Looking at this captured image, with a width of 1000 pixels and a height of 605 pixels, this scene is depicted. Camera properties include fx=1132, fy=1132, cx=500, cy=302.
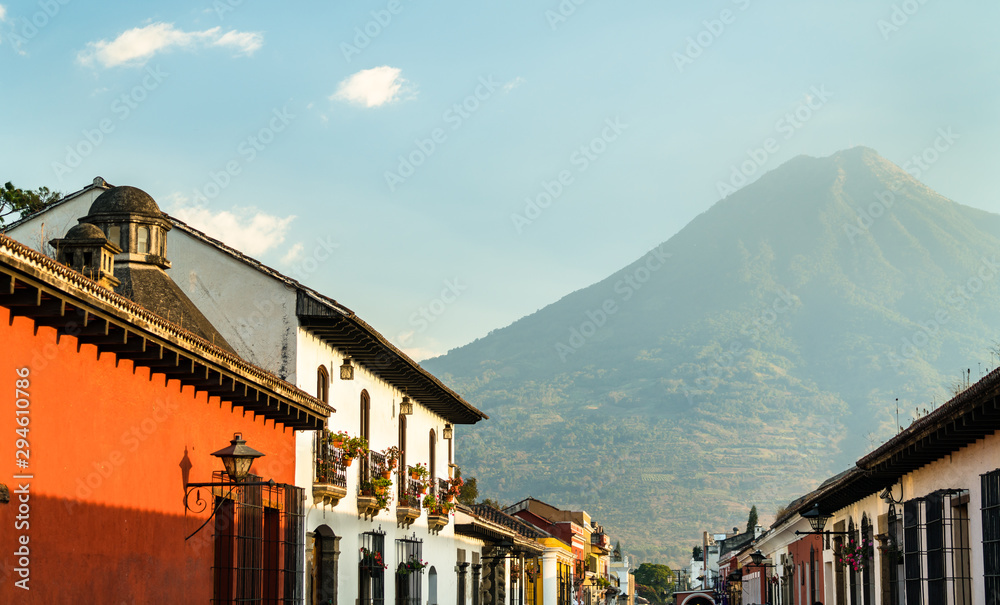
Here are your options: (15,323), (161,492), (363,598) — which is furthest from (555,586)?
(15,323)

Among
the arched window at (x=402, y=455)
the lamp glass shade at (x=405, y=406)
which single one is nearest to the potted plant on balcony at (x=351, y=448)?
the arched window at (x=402, y=455)

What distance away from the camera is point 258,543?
1444cm

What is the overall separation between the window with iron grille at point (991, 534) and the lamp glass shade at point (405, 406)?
1474 cm

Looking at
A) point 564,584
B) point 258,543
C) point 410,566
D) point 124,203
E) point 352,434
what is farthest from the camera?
point 564,584

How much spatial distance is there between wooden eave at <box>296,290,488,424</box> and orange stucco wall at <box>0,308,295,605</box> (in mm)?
4469

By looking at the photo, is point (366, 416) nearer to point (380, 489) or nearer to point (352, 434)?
point (352, 434)

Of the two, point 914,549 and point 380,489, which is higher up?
point 380,489

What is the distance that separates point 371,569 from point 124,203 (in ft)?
28.8

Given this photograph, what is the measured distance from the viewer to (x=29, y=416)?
368 inches

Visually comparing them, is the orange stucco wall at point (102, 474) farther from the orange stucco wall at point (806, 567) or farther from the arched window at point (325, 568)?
the orange stucco wall at point (806, 567)

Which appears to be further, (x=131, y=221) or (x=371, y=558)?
(x=371, y=558)

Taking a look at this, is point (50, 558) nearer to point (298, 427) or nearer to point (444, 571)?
point (298, 427)

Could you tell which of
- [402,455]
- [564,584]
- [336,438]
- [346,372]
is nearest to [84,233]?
[336,438]

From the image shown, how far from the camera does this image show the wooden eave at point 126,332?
8.74m
